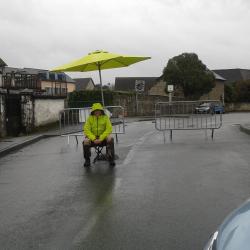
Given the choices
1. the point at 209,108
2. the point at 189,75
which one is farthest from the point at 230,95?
the point at 209,108

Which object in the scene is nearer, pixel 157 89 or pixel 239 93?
Answer: pixel 239 93

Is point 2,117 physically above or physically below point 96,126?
below

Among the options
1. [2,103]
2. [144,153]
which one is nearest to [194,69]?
[2,103]

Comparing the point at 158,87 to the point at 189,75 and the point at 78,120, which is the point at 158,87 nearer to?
the point at 189,75

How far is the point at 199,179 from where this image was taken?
9.18 meters

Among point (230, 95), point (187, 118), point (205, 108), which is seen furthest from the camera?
point (230, 95)

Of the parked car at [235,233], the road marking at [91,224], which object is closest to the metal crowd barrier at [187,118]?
the road marking at [91,224]

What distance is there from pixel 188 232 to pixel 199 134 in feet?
45.7

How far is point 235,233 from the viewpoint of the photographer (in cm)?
292

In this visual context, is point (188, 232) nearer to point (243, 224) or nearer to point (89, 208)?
point (89, 208)

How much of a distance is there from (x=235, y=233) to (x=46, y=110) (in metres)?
23.5

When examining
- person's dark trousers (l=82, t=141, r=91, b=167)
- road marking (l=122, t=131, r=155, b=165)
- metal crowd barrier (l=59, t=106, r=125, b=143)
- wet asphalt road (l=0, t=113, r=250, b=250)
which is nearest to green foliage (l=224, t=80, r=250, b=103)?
metal crowd barrier (l=59, t=106, r=125, b=143)

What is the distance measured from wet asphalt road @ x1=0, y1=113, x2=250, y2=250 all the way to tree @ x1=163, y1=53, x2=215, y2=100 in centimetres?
5445

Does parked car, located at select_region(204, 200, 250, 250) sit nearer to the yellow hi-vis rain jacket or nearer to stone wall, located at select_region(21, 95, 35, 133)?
the yellow hi-vis rain jacket
